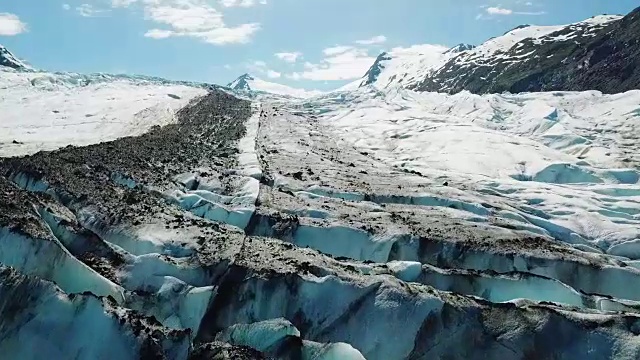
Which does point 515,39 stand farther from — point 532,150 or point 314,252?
point 314,252

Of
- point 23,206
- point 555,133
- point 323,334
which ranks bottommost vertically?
point 323,334

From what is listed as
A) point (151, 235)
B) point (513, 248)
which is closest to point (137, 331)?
point (151, 235)

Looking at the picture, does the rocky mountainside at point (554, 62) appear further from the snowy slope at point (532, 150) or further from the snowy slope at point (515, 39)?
the snowy slope at point (532, 150)

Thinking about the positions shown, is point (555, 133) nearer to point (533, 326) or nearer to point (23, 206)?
point (533, 326)

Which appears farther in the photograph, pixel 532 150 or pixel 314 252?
pixel 532 150

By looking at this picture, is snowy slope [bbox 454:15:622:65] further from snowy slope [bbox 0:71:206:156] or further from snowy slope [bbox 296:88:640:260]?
snowy slope [bbox 0:71:206:156]

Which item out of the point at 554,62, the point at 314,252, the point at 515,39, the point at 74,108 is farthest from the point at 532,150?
the point at 515,39
